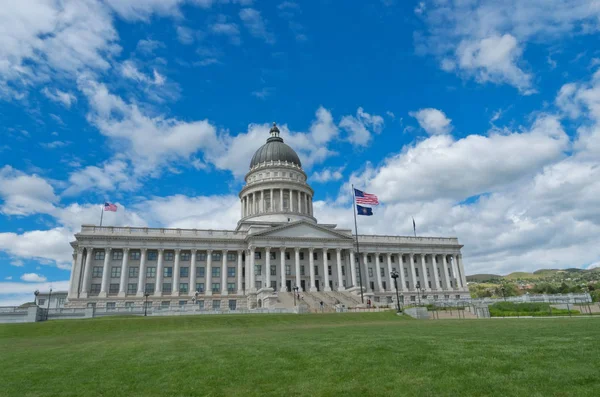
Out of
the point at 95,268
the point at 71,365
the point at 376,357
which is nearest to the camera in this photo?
the point at 376,357

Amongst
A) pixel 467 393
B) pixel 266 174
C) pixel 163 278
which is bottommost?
pixel 467 393

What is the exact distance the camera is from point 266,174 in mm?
95375

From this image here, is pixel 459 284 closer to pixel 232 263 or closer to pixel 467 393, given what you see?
pixel 232 263

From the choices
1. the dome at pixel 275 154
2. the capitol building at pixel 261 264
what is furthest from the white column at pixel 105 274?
the dome at pixel 275 154

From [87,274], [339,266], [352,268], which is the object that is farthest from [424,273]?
[87,274]

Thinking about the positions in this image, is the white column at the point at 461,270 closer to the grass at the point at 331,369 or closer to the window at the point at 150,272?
the window at the point at 150,272

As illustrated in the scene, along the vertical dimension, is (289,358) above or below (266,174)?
below

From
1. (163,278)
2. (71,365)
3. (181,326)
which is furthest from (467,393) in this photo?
(163,278)

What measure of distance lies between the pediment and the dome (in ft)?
84.8

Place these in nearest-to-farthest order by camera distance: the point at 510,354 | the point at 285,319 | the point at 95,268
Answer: the point at 510,354
the point at 285,319
the point at 95,268

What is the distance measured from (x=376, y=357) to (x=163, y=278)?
6725 centimetres

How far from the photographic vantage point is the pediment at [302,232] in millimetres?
75438

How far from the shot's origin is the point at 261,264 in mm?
75500

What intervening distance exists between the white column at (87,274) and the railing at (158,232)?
158 inches
